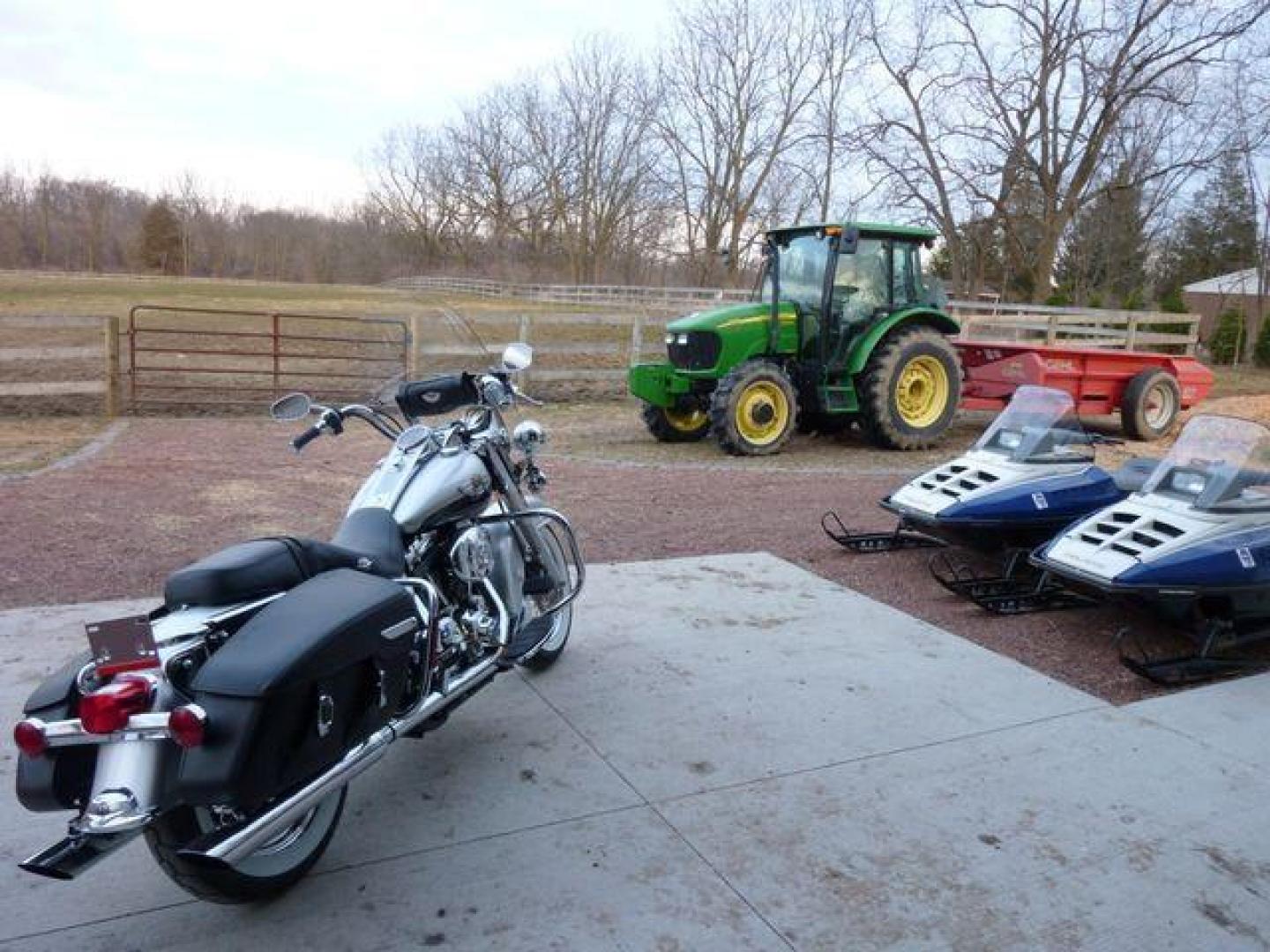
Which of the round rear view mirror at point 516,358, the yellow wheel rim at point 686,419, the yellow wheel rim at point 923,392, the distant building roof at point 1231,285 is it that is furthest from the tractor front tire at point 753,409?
the distant building roof at point 1231,285

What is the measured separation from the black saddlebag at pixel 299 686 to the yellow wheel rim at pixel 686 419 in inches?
313

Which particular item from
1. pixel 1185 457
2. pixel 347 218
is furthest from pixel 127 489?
pixel 347 218

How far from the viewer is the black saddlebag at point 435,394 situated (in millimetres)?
3684

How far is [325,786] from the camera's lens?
2.39 m

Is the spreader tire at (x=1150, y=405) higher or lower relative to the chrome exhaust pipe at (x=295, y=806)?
higher

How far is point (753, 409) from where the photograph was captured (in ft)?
31.4

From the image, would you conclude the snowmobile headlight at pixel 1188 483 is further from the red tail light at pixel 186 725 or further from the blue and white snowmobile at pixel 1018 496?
the red tail light at pixel 186 725

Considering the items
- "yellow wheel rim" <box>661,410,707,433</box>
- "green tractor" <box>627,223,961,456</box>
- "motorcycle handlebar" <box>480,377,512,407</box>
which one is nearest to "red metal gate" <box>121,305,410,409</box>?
"yellow wheel rim" <box>661,410,707,433</box>

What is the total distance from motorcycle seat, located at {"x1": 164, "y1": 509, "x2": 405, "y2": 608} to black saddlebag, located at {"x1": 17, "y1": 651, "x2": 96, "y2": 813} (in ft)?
1.07

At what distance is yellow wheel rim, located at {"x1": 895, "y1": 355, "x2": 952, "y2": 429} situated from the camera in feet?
33.9

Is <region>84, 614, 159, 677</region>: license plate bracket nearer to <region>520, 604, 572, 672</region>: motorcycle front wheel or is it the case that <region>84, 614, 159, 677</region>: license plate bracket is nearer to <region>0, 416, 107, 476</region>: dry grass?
<region>520, 604, 572, 672</region>: motorcycle front wheel

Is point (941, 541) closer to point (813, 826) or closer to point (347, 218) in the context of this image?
point (813, 826)

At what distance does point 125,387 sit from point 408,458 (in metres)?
10.2

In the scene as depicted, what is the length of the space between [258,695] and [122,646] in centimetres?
31
